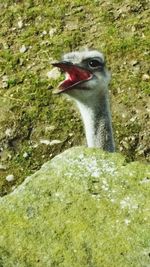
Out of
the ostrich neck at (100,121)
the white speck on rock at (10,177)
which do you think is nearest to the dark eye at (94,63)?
the ostrich neck at (100,121)

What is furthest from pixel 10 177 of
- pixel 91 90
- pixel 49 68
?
pixel 91 90

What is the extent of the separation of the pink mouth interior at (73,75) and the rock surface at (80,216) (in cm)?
132

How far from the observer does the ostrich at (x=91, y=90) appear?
166 inches

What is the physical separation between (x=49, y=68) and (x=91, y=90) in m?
2.48

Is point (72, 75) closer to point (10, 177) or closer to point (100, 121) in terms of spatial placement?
point (100, 121)

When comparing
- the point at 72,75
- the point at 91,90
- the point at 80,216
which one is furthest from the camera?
the point at 91,90

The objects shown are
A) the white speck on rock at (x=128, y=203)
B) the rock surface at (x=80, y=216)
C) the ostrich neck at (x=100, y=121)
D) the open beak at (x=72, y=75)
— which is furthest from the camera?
the ostrich neck at (x=100, y=121)

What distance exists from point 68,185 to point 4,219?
0.28m

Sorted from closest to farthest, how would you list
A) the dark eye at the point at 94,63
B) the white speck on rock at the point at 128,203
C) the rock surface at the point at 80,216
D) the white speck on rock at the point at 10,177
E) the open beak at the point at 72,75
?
the rock surface at the point at 80,216, the white speck on rock at the point at 128,203, the open beak at the point at 72,75, the dark eye at the point at 94,63, the white speck on rock at the point at 10,177

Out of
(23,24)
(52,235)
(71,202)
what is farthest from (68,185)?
(23,24)

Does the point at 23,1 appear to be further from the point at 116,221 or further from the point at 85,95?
the point at 116,221

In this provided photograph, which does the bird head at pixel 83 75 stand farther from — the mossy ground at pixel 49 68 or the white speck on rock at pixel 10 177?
the white speck on rock at pixel 10 177

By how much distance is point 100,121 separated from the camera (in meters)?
4.43

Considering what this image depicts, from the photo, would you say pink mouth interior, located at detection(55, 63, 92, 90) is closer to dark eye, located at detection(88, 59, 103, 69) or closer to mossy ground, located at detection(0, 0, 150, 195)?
dark eye, located at detection(88, 59, 103, 69)
